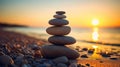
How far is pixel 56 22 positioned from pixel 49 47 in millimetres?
1302

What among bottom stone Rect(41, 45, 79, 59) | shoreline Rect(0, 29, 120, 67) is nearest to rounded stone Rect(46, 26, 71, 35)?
bottom stone Rect(41, 45, 79, 59)

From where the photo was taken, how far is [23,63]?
36.4 ft

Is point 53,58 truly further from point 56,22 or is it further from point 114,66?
point 114,66

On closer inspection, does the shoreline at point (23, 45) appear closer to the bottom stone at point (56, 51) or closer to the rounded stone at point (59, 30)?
the bottom stone at point (56, 51)

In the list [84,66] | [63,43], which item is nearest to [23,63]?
[84,66]

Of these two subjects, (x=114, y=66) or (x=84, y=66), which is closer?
(x=84, y=66)

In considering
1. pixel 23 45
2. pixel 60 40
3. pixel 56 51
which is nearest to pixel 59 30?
pixel 60 40

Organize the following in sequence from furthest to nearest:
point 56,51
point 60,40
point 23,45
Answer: point 23,45 → point 60,40 → point 56,51

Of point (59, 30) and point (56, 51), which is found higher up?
point (59, 30)

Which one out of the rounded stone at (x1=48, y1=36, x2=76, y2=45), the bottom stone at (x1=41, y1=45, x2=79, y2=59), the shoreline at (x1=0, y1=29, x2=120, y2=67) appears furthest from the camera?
the rounded stone at (x1=48, y1=36, x2=76, y2=45)

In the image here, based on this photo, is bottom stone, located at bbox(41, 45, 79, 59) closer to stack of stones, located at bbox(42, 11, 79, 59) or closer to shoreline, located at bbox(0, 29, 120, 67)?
stack of stones, located at bbox(42, 11, 79, 59)

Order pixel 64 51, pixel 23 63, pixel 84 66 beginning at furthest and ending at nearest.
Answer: pixel 64 51 < pixel 84 66 < pixel 23 63

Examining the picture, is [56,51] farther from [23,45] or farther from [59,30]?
[23,45]

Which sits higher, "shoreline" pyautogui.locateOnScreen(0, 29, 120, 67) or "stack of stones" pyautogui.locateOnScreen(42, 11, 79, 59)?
"stack of stones" pyautogui.locateOnScreen(42, 11, 79, 59)
